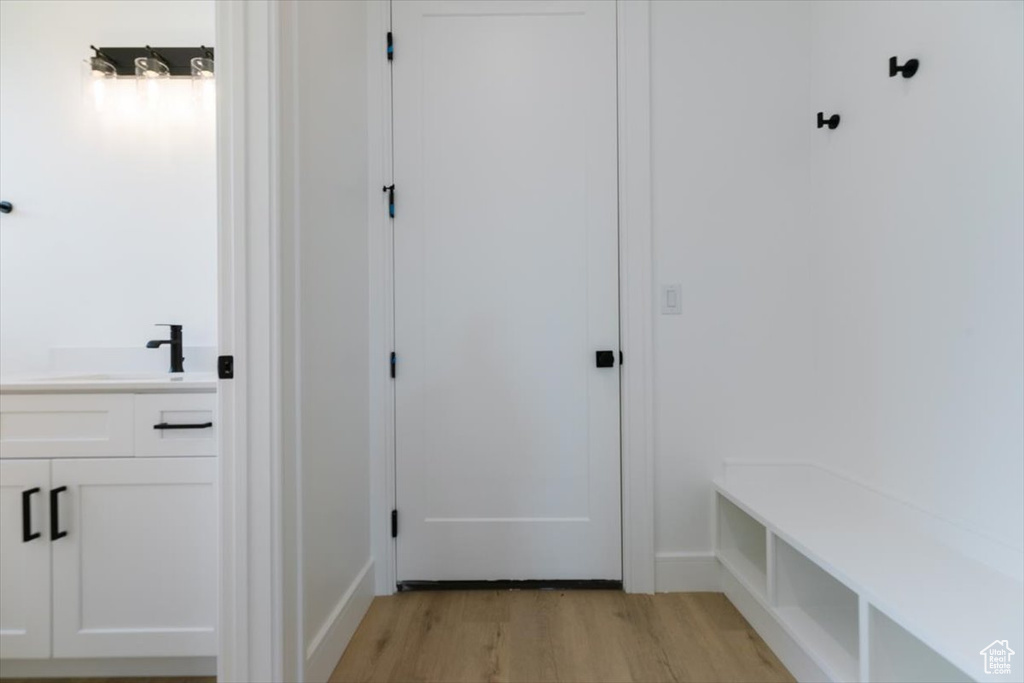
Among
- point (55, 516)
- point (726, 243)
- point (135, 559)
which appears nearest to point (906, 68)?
point (726, 243)

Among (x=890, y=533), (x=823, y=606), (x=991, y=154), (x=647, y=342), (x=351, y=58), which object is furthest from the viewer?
(x=647, y=342)

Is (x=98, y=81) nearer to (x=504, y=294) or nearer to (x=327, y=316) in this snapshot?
(x=327, y=316)

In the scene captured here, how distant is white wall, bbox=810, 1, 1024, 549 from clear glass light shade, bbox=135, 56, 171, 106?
2501 millimetres

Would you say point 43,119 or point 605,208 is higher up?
point 43,119

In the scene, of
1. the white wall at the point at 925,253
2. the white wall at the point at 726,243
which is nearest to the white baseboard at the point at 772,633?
the white wall at the point at 726,243

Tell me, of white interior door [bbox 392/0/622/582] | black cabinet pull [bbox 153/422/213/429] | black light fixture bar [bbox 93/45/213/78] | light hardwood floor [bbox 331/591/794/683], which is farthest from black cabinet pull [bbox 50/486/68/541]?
black light fixture bar [bbox 93/45/213/78]

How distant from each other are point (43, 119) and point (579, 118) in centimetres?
204

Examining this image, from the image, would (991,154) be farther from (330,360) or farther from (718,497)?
(330,360)

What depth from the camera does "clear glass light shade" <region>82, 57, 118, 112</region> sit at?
1.76m

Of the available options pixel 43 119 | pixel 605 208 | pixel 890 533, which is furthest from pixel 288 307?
pixel 890 533

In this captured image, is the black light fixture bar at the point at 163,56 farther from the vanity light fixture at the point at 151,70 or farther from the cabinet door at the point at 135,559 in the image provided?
the cabinet door at the point at 135,559

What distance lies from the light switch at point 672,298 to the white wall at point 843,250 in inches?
1.5

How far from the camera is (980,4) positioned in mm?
1178

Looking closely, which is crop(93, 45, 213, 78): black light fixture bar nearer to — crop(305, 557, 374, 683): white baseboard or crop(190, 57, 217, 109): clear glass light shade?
crop(190, 57, 217, 109): clear glass light shade
